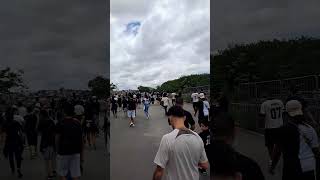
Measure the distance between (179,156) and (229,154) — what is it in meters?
1.26

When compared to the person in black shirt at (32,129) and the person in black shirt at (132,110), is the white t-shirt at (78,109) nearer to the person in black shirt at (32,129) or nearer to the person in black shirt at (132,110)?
the person in black shirt at (32,129)

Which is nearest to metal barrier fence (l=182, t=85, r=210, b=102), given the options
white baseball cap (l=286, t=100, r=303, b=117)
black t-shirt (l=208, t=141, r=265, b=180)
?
white baseball cap (l=286, t=100, r=303, b=117)

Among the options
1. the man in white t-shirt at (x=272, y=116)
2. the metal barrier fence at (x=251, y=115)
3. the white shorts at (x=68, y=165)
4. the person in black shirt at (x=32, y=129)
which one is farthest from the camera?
the metal barrier fence at (x=251, y=115)

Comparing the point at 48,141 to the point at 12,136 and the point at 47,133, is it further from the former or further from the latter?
the point at 12,136

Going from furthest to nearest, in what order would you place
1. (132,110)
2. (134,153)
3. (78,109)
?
(132,110)
(134,153)
(78,109)

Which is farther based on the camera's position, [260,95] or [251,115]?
[251,115]

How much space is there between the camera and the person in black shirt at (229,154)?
Answer: 2.59 meters

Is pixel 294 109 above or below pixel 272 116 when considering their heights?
above

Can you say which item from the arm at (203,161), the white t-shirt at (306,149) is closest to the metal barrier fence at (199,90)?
the white t-shirt at (306,149)

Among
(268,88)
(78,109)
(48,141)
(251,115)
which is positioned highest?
(268,88)

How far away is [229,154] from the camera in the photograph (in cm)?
258

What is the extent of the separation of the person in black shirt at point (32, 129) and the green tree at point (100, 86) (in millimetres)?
991

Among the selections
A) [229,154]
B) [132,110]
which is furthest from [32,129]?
[132,110]

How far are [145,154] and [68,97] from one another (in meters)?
4.96
